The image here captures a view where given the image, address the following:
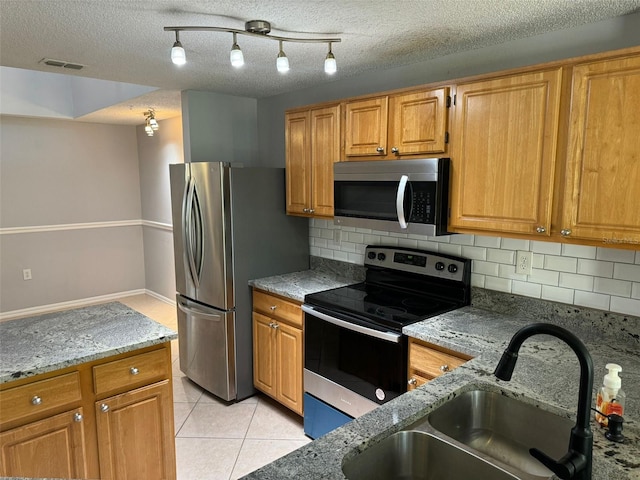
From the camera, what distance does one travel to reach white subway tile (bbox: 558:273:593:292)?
203 cm

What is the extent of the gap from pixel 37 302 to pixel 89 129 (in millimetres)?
2146

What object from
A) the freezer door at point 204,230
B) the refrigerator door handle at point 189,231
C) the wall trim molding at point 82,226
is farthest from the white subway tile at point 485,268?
the wall trim molding at point 82,226

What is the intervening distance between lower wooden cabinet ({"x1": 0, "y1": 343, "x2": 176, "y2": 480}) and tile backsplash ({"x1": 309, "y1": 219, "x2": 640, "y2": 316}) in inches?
66.3

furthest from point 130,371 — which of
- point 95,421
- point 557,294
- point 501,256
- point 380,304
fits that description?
point 557,294

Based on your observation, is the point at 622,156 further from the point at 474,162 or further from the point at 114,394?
the point at 114,394

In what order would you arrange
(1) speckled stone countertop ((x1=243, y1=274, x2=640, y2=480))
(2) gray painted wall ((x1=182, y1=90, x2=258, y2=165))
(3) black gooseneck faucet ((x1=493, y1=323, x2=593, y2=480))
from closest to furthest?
(3) black gooseneck faucet ((x1=493, y1=323, x2=593, y2=480))
(1) speckled stone countertop ((x1=243, y1=274, x2=640, y2=480))
(2) gray painted wall ((x1=182, y1=90, x2=258, y2=165))

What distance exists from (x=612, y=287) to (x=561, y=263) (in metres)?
0.23

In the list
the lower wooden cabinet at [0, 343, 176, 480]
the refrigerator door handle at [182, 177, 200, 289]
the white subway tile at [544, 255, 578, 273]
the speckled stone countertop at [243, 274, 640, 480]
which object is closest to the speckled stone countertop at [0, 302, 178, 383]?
the lower wooden cabinet at [0, 343, 176, 480]

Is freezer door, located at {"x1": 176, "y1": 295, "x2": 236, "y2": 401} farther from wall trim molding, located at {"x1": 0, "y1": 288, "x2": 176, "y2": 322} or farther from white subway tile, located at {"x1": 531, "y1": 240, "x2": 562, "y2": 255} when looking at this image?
wall trim molding, located at {"x1": 0, "y1": 288, "x2": 176, "y2": 322}

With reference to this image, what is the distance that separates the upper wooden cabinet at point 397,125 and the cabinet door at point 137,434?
65.2 inches

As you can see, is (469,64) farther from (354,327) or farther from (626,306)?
(354,327)

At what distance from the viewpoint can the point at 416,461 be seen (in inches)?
48.3

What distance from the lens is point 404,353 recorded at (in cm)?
214

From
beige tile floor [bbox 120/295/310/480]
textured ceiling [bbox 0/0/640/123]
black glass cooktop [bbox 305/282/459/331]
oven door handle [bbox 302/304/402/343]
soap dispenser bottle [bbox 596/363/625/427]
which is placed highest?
textured ceiling [bbox 0/0/640/123]
